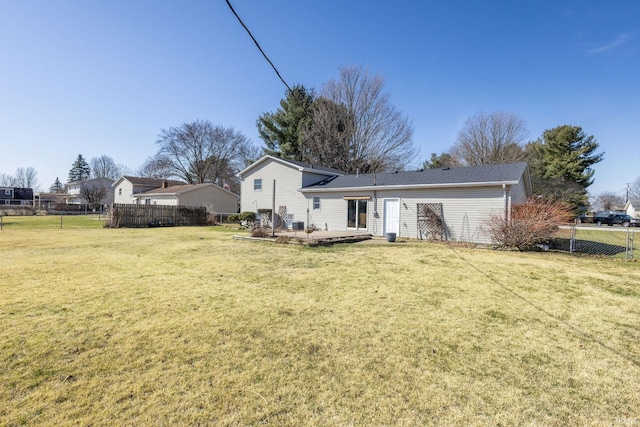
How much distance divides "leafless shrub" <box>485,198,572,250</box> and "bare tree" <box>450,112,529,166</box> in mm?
21354

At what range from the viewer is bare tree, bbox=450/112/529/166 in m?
29.9

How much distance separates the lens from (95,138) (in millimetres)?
22734

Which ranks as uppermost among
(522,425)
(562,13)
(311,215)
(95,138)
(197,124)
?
(197,124)

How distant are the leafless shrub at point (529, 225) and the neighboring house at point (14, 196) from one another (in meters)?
78.3

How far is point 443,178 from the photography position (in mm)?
14305

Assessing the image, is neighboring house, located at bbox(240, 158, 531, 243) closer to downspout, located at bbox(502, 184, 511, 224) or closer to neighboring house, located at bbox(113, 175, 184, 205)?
downspout, located at bbox(502, 184, 511, 224)

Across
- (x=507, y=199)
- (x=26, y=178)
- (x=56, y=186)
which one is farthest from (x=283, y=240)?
(x=56, y=186)

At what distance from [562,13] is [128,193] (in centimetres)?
4175

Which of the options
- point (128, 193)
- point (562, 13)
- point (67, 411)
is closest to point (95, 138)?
point (128, 193)

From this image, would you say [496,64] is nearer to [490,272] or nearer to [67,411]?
[490,272]

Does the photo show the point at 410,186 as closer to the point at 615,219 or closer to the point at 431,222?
the point at 431,222

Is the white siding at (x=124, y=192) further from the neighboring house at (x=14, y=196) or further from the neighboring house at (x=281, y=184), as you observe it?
the neighboring house at (x=14, y=196)

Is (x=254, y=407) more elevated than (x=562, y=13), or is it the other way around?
(x=562, y=13)

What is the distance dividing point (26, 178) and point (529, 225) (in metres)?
111
